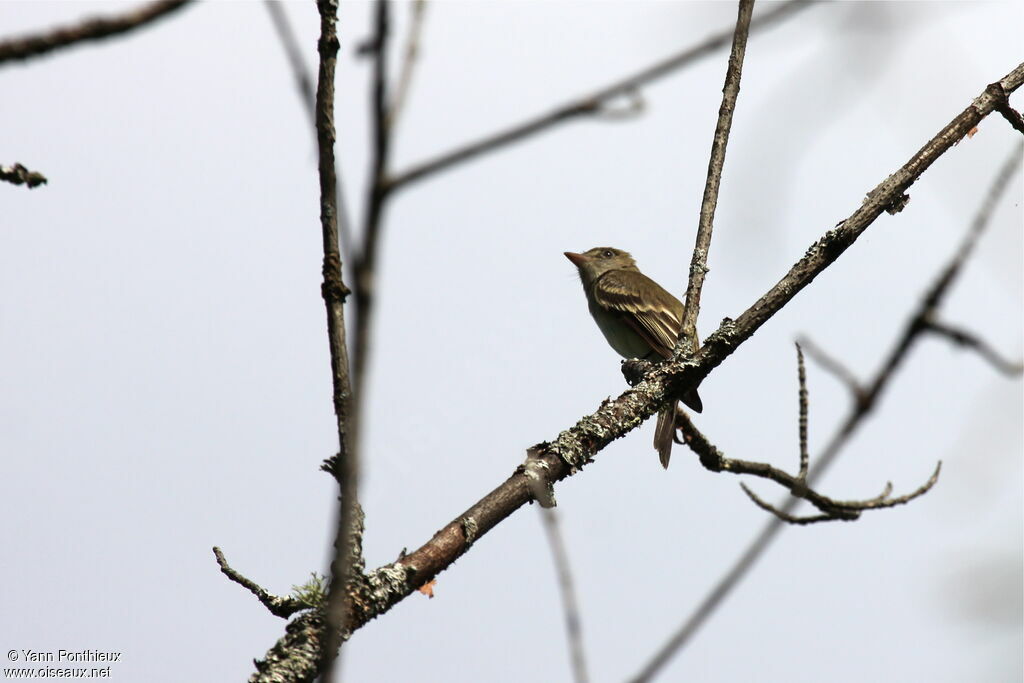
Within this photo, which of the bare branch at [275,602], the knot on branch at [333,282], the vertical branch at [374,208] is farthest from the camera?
the bare branch at [275,602]

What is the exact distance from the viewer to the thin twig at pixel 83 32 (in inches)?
61.4

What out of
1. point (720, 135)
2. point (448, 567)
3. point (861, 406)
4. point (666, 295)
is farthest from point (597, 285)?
point (861, 406)

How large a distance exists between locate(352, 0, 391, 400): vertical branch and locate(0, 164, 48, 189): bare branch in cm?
134

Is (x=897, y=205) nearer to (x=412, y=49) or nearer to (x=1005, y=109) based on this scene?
(x=1005, y=109)

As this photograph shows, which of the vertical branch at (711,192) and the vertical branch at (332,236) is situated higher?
the vertical branch at (711,192)

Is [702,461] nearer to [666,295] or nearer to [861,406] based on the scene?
[861,406]

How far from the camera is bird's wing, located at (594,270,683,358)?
1035 cm

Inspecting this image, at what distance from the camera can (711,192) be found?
4.10 m

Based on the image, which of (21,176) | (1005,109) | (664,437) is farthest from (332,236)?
(664,437)

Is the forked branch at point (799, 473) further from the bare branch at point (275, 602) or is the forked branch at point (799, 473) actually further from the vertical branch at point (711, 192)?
the bare branch at point (275, 602)

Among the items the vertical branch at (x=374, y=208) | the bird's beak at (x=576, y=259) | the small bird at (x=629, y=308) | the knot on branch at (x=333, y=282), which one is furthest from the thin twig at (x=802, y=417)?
the bird's beak at (x=576, y=259)

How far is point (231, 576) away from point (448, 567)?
70 centimetres

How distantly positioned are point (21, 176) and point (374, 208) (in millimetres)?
1402

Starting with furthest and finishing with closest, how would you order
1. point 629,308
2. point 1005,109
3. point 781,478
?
point 629,308
point 781,478
point 1005,109
